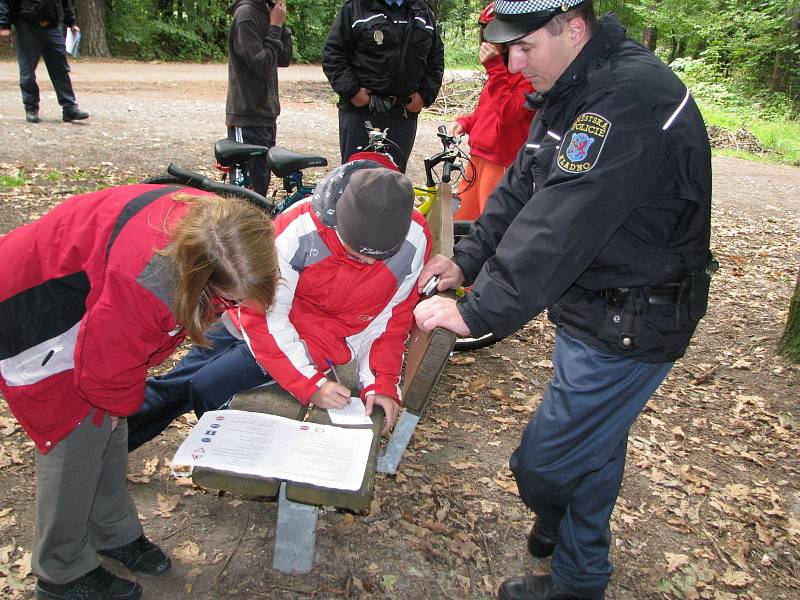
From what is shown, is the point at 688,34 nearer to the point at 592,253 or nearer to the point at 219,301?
the point at 592,253

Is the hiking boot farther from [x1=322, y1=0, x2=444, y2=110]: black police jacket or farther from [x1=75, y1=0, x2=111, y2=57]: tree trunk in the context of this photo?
[x1=75, y1=0, x2=111, y2=57]: tree trunk

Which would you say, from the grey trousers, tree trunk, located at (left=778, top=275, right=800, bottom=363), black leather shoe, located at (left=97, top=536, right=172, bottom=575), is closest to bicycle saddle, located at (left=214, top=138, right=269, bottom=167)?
the grey trousers

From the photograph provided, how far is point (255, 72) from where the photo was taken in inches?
234

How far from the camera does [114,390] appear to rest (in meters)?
2.04

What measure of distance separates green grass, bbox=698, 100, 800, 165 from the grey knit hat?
46.5 feet

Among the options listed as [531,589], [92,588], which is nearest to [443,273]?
[531,589]

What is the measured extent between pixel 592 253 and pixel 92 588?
2191 mm

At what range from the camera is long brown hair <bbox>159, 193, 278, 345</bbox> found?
190 centimetres

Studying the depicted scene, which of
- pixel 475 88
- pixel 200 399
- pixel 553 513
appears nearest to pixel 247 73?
pixel 200 399

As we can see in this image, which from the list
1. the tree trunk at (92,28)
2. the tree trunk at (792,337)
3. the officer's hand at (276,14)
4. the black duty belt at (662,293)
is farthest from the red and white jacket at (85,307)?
the tree trunk at (92,28)

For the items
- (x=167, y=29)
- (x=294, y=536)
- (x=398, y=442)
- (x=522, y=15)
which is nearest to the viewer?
(x=522, y=15)

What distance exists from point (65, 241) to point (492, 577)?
2245 millimetres

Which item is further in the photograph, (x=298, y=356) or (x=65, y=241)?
(x=298, y=356)

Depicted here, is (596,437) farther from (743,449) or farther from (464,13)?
(464,13)
